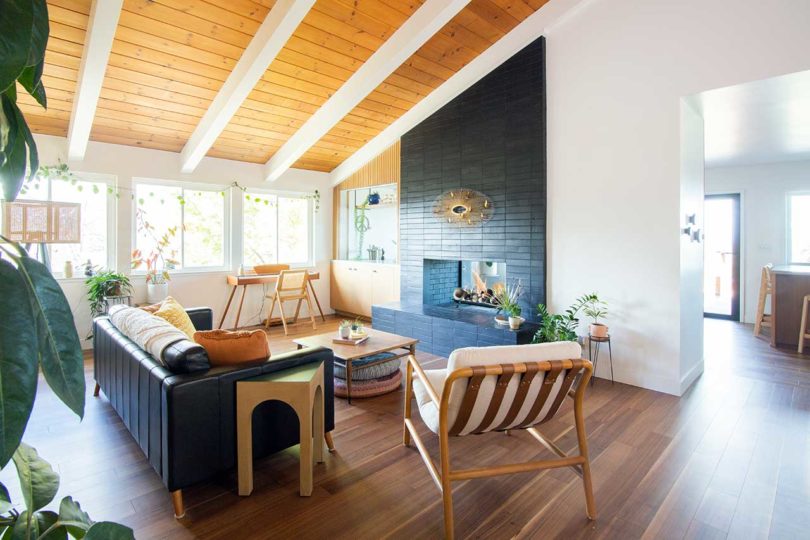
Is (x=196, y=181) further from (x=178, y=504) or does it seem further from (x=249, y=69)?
(x=178, y=504)

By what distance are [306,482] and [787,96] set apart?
4309 millimetres

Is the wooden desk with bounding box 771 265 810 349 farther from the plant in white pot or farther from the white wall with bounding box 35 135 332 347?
the plant in white pot

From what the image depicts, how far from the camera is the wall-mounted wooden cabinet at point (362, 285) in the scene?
239 inches

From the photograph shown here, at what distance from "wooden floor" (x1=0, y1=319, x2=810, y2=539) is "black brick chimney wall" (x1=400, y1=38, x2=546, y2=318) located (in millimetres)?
1787

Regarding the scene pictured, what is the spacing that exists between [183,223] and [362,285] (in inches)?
99.7

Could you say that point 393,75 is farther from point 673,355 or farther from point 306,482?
point 306,482

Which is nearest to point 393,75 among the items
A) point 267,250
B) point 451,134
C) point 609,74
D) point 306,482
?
point 451,134

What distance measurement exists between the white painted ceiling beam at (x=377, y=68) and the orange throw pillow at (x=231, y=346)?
3.03 metres

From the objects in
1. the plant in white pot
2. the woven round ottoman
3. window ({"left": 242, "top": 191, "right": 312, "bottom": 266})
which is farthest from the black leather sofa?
window ({"left": 242, "top": 191, "right": 312, "bottom": 266})

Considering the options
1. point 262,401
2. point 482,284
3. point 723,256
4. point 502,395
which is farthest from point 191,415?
point 723,256

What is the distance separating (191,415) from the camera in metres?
1.94

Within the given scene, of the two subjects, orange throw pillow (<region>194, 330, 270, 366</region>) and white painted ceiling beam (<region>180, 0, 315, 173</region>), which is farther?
white painted ceiling beam (<region>180, 0, 315, 173</region>)

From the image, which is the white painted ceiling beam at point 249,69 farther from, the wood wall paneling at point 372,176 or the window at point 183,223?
the wood wall paneling at point 372,176

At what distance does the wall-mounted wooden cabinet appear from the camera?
6070 mm
